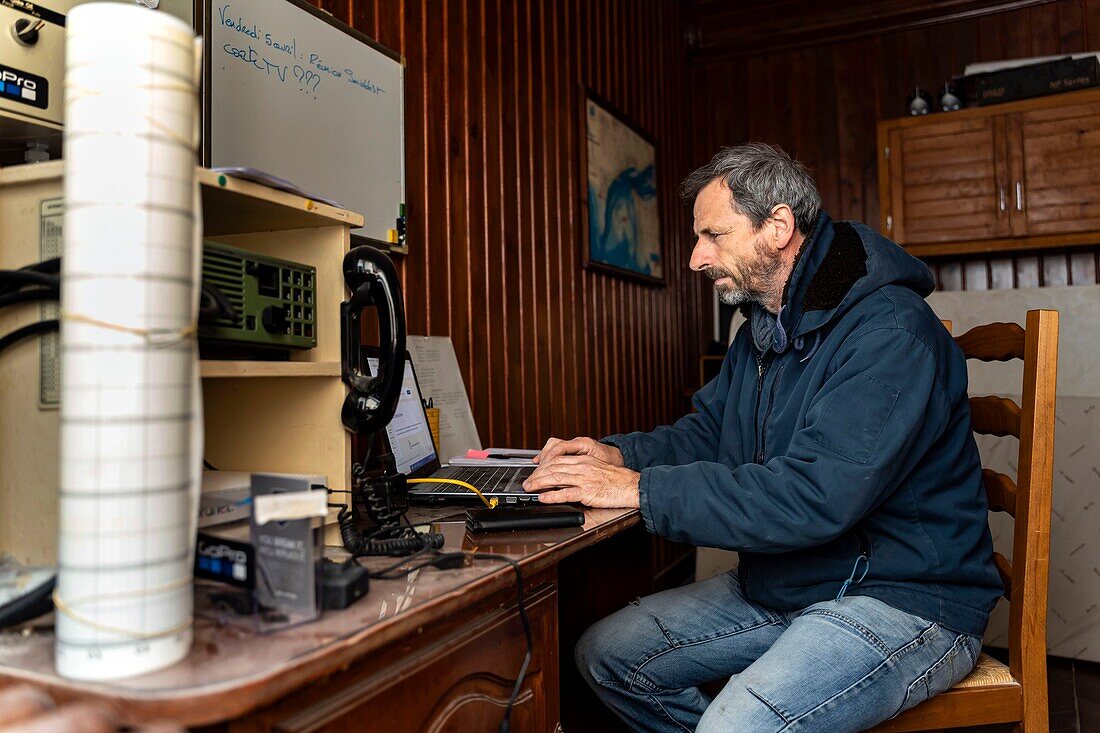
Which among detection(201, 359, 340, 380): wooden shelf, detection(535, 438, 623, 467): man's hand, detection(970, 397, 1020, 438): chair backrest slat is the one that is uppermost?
detection(201, 359, 340, 380): wooden shelf

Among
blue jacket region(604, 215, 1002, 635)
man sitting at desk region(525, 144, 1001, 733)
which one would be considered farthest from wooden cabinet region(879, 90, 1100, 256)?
blue jacket region(604, 215, 1002, 635)

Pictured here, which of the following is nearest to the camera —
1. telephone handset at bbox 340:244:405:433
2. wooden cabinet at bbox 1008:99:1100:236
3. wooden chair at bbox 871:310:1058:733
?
telephone handset at bbox 340:244:405:433

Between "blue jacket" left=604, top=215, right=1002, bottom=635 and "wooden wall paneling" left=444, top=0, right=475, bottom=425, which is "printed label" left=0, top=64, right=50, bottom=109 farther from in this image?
"wooden wall paneling" left=444, top=0, right=475, bottom=425

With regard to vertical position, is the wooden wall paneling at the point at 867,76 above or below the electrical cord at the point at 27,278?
above

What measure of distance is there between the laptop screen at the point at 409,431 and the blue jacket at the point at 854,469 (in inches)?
20.5

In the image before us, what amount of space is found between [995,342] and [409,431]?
4.01 ft

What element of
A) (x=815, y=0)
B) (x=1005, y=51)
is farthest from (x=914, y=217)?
(x=815, y=0)

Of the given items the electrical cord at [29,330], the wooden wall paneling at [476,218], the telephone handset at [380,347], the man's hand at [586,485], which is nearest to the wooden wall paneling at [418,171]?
the wooden wall paneling at [476,218]

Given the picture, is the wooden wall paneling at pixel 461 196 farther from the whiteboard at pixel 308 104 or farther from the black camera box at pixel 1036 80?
the black camera box at pixel 1036 80

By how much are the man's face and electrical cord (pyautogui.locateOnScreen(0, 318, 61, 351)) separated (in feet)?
4.29

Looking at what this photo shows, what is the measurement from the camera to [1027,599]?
145 cm

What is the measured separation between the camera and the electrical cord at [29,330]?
86 centimetres

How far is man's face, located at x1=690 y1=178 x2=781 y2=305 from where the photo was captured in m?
1.78

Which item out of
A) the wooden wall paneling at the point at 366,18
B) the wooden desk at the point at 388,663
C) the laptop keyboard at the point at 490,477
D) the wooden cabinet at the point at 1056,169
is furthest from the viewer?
the wooden cabinet at the point at 1056,169
